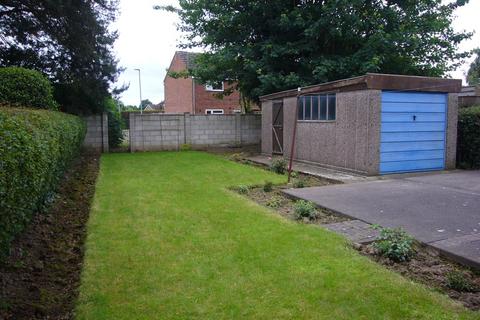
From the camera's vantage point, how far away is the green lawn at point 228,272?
3.50m

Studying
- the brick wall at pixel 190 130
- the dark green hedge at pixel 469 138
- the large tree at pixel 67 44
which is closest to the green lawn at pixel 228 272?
the dark green hedge at pixel 469 138

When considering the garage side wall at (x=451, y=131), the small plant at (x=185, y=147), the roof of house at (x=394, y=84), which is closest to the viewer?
the roof of house at (x=394, y=84)

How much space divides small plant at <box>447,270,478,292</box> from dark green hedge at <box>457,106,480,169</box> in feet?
29.1

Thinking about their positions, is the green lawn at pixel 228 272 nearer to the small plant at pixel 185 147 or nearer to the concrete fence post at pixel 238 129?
the small plant at pixel 185 147

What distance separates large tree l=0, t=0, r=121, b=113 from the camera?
13300mm

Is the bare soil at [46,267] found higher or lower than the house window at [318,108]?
lower

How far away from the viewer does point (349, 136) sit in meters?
11.1

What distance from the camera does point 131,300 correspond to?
3.69m

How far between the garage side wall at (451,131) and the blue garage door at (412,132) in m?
0.16

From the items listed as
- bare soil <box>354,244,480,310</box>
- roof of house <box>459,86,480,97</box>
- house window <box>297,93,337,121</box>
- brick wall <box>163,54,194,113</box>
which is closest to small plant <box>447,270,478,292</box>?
bare soil <box>354,244,480,310</box>

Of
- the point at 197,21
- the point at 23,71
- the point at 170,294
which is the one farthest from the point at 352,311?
the point at 197,21

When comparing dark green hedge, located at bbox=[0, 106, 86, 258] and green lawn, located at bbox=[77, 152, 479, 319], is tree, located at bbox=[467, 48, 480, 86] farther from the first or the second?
dark green hedge, located at bbox=[0, 106, 86, 258]

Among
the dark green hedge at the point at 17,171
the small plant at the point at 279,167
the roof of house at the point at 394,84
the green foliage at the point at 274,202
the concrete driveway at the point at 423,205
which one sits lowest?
the green foliage at the point at 274,202

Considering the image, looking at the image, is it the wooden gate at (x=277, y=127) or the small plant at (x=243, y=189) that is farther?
the wooden gate at (x=277, y=127)
